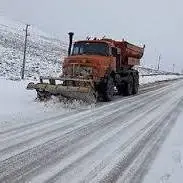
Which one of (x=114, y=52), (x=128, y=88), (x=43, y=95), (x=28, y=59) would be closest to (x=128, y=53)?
(x=128, y=88)

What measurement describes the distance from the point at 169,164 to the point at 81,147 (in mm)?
1858

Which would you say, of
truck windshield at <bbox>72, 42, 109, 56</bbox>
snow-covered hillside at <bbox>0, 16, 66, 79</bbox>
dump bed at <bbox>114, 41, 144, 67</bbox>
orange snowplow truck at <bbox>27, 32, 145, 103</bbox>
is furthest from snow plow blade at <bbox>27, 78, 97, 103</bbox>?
snow-covered hillside at <bbox>0, 16, 66, 79</bbox>

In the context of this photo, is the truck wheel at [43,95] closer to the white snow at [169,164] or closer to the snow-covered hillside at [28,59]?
the white snow at [169,164]

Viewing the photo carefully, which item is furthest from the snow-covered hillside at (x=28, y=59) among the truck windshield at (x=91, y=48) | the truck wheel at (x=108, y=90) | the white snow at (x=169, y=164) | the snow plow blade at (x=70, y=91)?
the white snow at (x=169, y=164)

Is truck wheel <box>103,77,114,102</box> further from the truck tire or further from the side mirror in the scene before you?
the truck tire

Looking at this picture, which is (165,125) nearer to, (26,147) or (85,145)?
(85,145)

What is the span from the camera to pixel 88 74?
1748 cm

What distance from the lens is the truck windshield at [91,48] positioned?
60.6 ft

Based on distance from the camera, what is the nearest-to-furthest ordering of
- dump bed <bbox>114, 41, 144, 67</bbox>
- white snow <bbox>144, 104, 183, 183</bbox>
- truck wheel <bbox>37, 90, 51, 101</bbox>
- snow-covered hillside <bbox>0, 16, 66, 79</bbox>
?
white snow <bbox>144, 104, 183, 183</bbox> < truck wheel <bbox>37, 90, 51, 101</bbox> < dump bed <bbox>114, 41, 144, 67</bbox> < snow-covered hillside <bbox>0, 16, 66, 79</bbox>

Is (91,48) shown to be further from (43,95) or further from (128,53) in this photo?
(128,53)

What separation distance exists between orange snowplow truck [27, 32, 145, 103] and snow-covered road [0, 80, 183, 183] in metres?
1.83

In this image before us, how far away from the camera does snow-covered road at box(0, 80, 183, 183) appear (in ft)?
23.1

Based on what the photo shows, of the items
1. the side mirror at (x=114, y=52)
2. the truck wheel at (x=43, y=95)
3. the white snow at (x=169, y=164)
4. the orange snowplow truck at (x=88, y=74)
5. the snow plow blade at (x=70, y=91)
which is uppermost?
the side mirror at (x=114, y=52)

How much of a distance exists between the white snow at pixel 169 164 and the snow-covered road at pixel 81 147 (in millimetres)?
165
